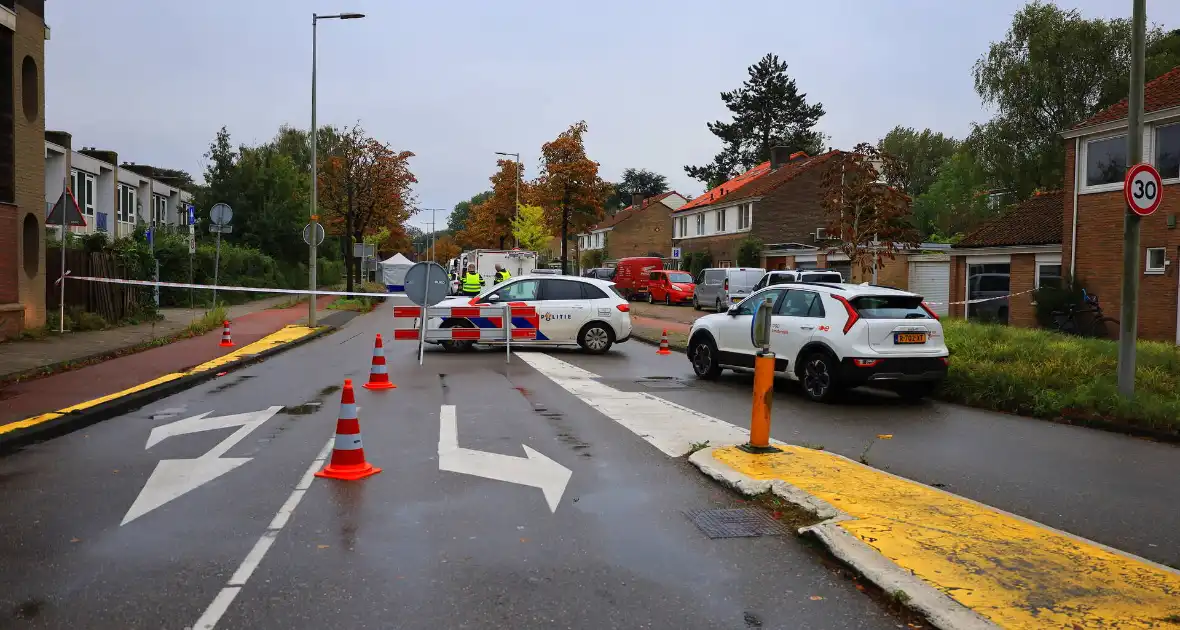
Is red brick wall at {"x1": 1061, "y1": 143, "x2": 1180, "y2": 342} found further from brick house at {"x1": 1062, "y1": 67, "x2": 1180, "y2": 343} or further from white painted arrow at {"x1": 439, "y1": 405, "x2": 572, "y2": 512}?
white painted arrow at {"x1": 439, "y1": 405, "x2": 572, "y2": 512}

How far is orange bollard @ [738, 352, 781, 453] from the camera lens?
777cm

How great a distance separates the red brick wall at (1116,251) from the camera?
20969 millimetres

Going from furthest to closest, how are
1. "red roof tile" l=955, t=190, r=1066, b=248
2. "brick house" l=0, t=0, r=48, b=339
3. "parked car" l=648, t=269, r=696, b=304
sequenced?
"parked car" l=648, t=269, r=696, b=304 → "red roof tile" l=955, t=190, r=1066, b=248 → "brick house" l=0, t=0, r=48, b=339

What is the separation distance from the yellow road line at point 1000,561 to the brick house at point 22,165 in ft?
52.3

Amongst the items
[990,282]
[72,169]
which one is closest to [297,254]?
[72,169]

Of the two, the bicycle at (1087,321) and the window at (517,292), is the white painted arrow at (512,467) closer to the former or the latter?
the window at (517,292)

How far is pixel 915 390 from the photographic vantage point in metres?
12.4

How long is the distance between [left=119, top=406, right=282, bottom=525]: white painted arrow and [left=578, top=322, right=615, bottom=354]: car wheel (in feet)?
30.1

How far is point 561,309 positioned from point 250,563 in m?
13.9

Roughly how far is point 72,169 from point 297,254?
12918 millimetres

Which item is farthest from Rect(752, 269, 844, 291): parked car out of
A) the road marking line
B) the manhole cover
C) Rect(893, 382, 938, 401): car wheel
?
the road marking line

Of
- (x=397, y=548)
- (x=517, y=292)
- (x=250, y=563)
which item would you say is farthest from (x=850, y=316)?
(x=517, y=292)

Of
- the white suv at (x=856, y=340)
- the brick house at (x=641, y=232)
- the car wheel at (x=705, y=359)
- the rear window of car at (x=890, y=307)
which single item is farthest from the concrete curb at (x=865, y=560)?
the brick house at (x=641, y=232)

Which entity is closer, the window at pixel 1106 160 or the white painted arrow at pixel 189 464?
the white painted arrow at pixel 189 464
